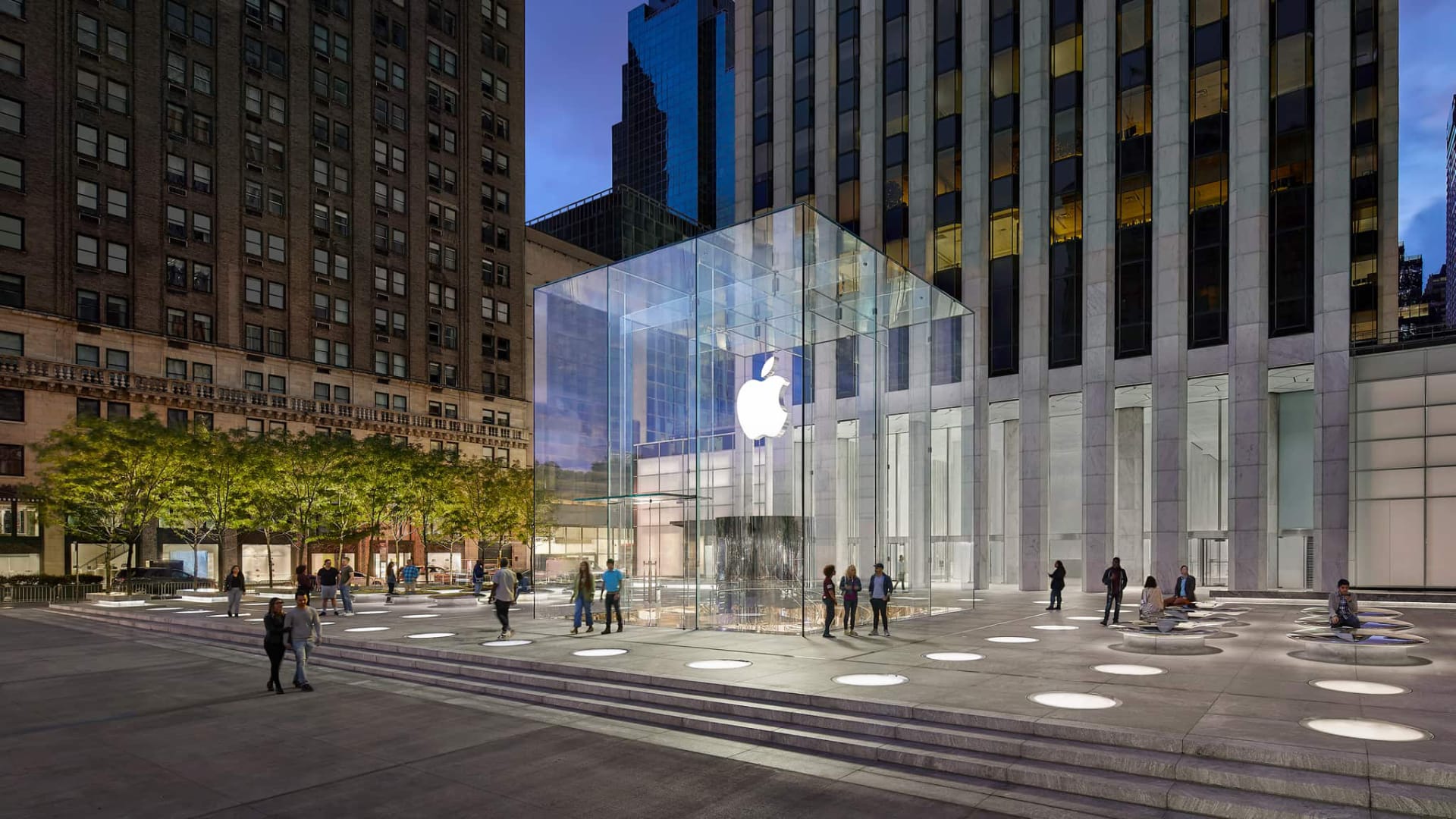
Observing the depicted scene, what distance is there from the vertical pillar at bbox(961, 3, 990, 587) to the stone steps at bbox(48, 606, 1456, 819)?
3123 cm

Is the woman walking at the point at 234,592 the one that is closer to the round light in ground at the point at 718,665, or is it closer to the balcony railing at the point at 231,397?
the round light in ground at the point at 718,665

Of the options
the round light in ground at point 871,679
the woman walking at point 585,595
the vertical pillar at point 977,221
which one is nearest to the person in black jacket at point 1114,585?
the round light in ground at point 871,679

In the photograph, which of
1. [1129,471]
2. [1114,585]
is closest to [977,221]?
[1129,471]

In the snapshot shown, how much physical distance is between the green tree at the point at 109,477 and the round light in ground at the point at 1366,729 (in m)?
53.3

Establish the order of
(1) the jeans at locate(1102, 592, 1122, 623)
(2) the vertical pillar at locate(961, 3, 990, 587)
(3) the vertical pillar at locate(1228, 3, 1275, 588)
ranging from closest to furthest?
(1) the jeans at locate(1102, 592, 1122, 623) → (3) the vertical pillar at locate(1228, 3, 1275, 588) → (2) the vertical pillar at locate(961, 3, 990, 587)

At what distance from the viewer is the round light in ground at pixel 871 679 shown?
14625mm

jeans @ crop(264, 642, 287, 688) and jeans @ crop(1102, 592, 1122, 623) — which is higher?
jeans @ crop(264, 642, 287, 688)

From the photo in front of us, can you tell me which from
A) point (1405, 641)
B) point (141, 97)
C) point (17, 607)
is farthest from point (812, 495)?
point (141, 97)

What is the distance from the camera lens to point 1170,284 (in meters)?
38.5

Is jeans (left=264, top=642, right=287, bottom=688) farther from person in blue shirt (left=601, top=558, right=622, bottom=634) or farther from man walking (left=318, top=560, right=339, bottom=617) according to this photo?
man walking (left=318, top=560, right=339, bottom=617)

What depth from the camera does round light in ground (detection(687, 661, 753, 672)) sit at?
54.3ft

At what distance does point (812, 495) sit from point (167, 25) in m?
63.9

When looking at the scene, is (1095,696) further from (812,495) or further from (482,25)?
(482,25)

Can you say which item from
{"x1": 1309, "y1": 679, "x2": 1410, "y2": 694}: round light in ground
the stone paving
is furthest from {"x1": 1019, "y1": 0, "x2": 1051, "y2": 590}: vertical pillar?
{"x1": 1309, "y1": 679, "x2": 1410, "y2": 694}: round light in ground
